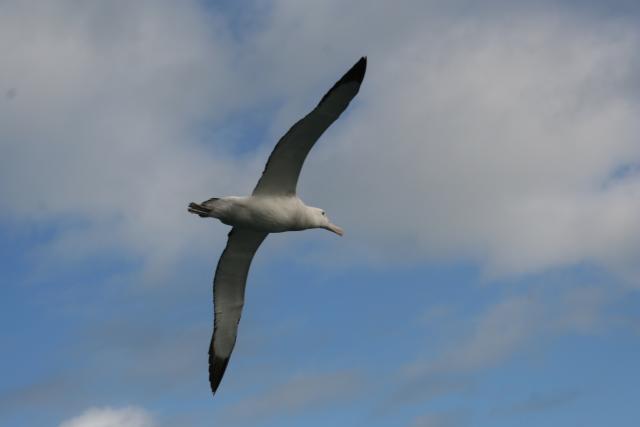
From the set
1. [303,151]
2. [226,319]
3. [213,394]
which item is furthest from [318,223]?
[213,394]

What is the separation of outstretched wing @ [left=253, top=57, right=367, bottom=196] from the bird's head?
1.03m

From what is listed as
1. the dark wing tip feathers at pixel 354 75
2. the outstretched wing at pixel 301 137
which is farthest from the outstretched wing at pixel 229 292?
the dark wing tip feathers at pixel 354 75

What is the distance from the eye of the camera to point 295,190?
17.5 m

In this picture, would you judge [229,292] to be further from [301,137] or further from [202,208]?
[301,137]

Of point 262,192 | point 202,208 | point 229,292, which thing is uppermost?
point 229,292

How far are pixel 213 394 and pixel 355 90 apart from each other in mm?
8844

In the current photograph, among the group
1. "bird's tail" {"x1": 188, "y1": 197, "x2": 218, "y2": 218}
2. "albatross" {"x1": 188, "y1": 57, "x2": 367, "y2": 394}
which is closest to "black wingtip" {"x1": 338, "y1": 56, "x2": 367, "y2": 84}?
"albatross" {"x1": 188, "y1": 57, "x2": 367, "y2": 394}

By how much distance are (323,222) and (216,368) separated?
4925 millimetres

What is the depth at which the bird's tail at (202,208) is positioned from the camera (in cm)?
1689

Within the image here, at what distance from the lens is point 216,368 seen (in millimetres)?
21000

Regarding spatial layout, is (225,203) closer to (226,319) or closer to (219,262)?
(219,262)

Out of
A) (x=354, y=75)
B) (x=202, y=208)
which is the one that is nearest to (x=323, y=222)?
(x=202, y=208)

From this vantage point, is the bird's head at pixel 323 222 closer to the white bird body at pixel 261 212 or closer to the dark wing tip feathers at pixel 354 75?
the white bird body at pixel 261 212

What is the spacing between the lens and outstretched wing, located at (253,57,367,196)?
1540 cm
